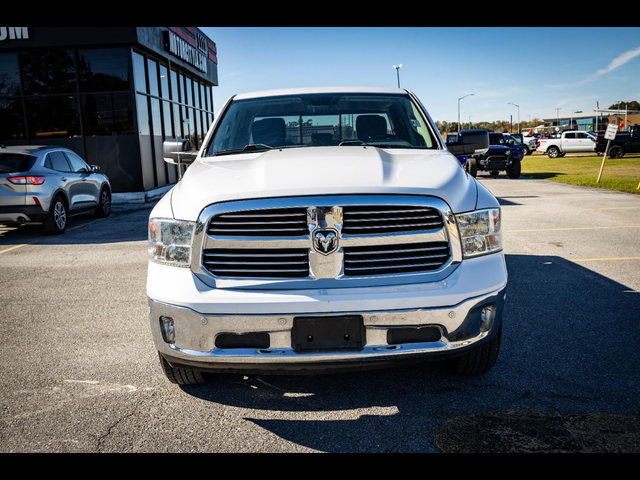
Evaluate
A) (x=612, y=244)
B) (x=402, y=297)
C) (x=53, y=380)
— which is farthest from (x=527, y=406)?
(x=612, y=244)

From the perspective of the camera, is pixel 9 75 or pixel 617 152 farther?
pixel 617 152

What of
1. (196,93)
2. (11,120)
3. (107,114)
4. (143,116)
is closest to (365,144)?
(107,114)

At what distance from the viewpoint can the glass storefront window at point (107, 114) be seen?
16.9 m

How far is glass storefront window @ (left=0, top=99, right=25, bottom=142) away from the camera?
17.0 m

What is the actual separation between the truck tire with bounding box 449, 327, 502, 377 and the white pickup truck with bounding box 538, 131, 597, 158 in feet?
126

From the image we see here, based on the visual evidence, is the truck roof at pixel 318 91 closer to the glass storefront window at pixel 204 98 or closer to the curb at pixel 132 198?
the curb at pixel 132 198

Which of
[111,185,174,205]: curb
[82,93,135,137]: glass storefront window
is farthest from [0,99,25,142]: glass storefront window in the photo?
[111,185,174,205]: curb

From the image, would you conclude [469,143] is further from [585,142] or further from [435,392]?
[585,142]

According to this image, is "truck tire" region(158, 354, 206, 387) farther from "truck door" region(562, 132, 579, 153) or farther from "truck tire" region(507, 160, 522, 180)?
"truck door" region(562, 132, 579, 153)

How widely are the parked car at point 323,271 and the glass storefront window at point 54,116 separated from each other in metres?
16.2

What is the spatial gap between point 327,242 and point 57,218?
8.70 m

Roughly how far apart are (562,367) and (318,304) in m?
1.89

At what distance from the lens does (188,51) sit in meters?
22.2

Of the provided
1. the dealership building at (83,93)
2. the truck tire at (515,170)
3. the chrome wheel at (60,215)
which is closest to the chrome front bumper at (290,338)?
the chrome wheel at (60,215)
